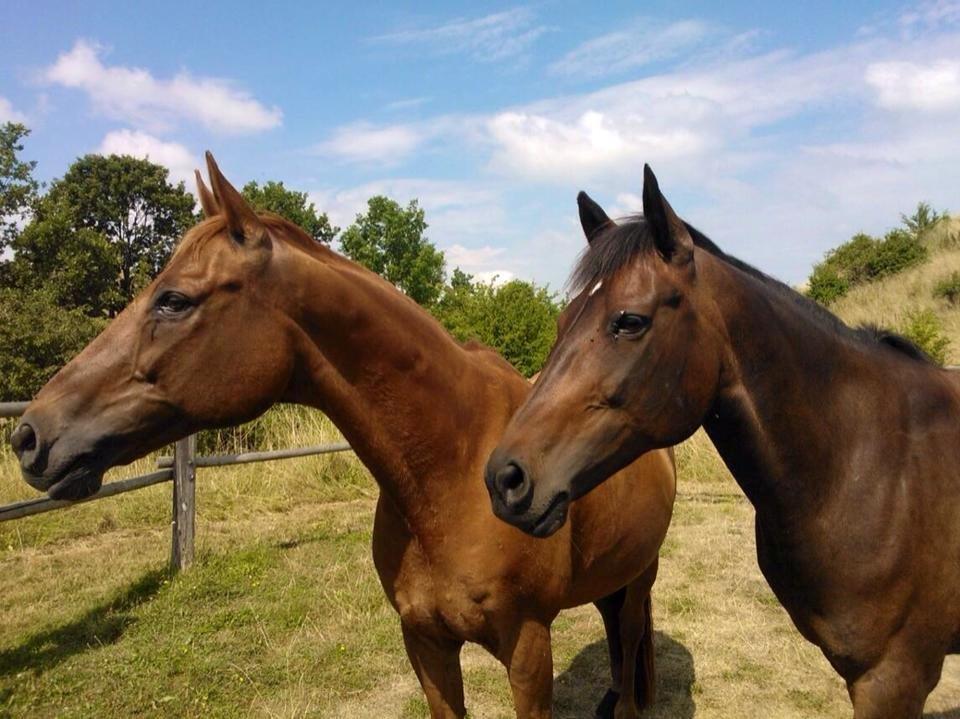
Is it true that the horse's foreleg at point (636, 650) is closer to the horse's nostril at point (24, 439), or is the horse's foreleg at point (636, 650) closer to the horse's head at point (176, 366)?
the horse's head at point (176, 366)

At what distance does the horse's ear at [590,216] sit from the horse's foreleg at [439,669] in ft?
5.04

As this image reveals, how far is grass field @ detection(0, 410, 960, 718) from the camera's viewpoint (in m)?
3.74

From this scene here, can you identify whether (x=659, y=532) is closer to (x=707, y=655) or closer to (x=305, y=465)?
(x=707, y=655)

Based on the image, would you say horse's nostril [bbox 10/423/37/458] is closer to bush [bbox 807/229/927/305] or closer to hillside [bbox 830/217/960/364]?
hillside [bbox 830/217/960/364]

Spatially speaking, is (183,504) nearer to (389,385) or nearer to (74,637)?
(74,637)

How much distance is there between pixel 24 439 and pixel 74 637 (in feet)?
11.4

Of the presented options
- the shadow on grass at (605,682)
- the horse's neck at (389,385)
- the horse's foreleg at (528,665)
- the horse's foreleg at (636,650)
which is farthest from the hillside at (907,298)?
the horse's neck at (389,385)

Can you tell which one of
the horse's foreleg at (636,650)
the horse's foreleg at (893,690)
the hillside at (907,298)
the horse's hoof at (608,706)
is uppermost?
the hillside at (907,298)

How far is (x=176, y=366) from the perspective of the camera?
6.15 feet

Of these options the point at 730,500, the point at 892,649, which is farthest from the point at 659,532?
the point at 730,500

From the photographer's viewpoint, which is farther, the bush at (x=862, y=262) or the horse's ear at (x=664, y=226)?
the bush at (x=862, y=262)

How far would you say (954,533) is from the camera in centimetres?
183

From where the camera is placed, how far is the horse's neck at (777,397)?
1.78 m

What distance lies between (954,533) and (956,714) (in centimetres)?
250
